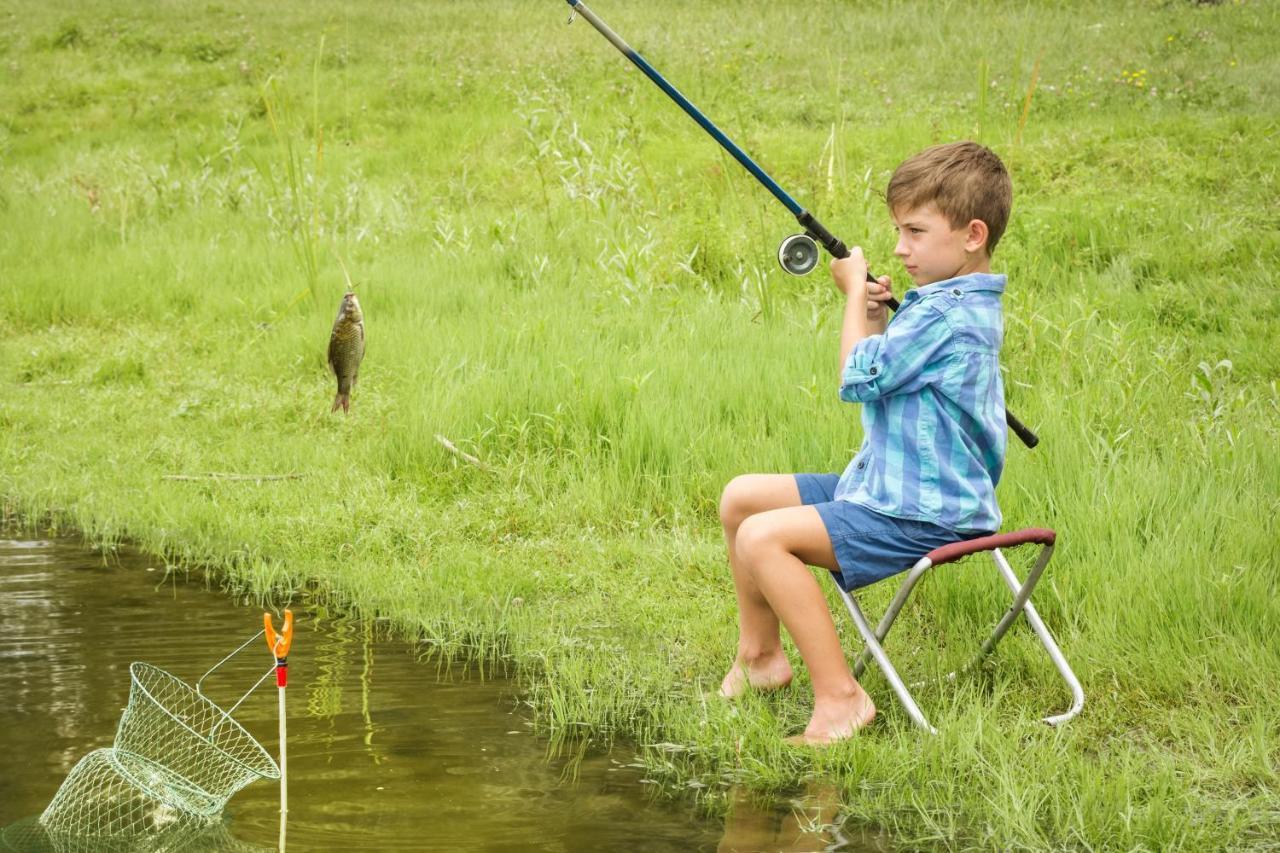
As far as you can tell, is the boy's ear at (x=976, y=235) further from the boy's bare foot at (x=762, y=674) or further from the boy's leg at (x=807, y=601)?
the boy's bare foot at (x=762, y=674)

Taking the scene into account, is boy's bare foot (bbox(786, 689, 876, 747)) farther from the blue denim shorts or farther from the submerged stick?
the submerged stick

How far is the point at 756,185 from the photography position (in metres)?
10.4

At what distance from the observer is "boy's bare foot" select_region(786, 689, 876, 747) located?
3.45 meters

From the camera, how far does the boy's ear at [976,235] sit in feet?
11.2

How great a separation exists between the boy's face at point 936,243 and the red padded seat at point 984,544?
67cm

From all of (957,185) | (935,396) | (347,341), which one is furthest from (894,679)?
(347,341)

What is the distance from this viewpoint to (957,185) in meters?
3.35

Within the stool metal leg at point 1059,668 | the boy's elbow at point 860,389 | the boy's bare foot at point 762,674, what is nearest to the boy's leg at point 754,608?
the boy's bare foot at point 762,674

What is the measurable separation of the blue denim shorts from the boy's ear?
0.69 metres

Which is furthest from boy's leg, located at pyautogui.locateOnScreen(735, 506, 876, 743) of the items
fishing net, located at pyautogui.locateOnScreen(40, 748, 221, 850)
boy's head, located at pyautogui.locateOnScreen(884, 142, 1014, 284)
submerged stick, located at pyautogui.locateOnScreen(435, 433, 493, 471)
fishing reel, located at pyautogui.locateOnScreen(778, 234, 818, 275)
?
submerged stick, located at pyautogui.locateOnScreen(435, 433, 493, 471)

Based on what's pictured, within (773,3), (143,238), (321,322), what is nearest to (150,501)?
(321,322)

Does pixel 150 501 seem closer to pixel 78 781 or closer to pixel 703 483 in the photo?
pixel 703 483

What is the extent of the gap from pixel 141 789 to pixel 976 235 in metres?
2.36

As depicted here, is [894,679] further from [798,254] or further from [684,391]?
[684,391]
